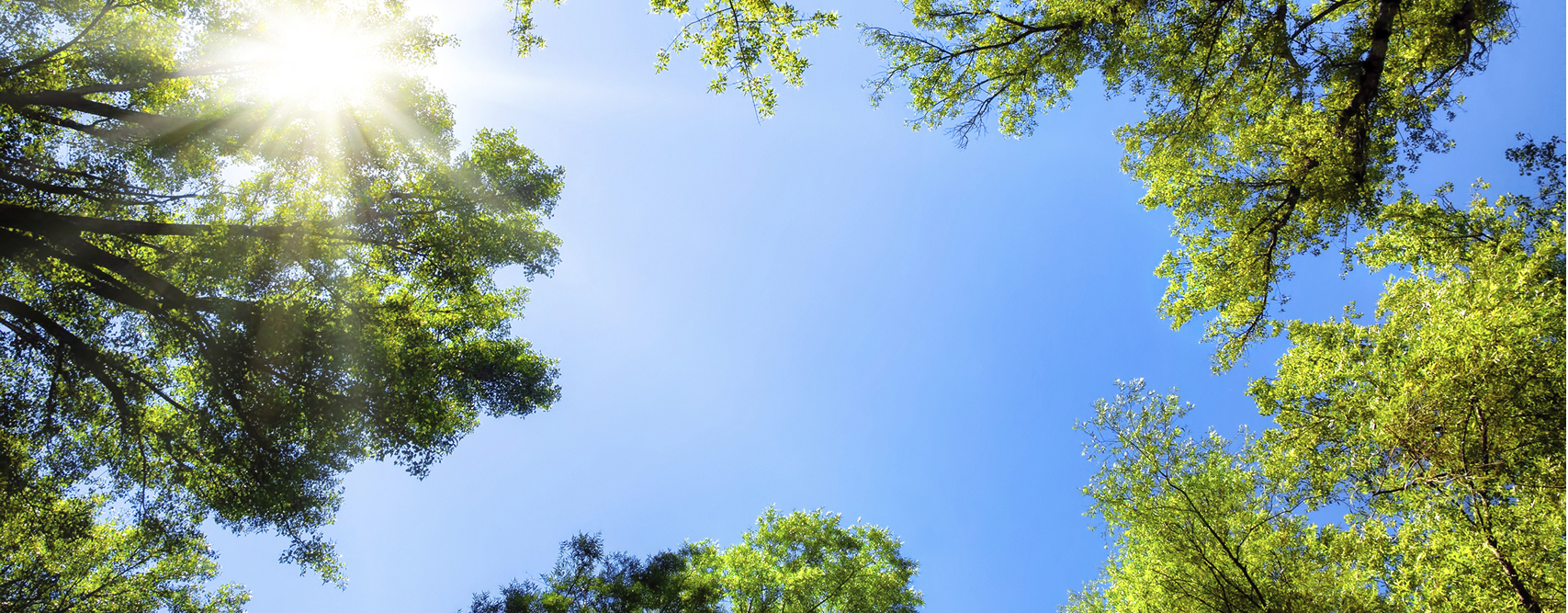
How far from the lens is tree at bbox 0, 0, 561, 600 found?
8930 mm

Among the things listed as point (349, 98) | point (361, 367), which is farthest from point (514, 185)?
point (361, 367)

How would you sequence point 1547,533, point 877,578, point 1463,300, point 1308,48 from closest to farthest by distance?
point 1547,533
point 1463,300
point 1308,48
point 877,578

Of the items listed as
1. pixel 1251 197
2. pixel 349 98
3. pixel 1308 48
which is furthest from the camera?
pixel 349 98

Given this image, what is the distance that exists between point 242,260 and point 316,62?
4.90 metres

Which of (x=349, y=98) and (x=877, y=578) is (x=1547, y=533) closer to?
(x=877, y=578)

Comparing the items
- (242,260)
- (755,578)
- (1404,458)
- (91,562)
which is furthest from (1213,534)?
(91,562)

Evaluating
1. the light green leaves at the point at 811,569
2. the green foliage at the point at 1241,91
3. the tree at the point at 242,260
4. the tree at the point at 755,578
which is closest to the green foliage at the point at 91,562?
the tree at the point at 242,260

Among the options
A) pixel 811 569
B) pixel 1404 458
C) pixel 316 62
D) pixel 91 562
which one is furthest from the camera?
pixel 811 569

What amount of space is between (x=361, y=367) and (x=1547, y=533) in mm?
16934

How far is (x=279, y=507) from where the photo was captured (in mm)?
9977

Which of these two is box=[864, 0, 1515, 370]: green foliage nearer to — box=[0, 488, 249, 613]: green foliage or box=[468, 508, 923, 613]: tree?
box=[468, 508, 923, 613]: tree

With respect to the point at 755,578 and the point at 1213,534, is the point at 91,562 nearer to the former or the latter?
the point at 755,578

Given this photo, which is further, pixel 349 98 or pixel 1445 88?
pixel 349 98

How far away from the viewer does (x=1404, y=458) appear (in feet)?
24.9
